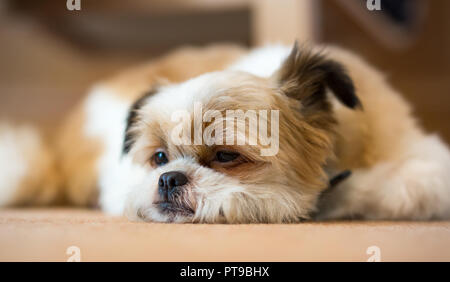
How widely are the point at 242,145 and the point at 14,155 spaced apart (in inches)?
53.5

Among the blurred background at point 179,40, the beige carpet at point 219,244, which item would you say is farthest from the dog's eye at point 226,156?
the blurred background at point 179,40

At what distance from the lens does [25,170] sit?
2270mm

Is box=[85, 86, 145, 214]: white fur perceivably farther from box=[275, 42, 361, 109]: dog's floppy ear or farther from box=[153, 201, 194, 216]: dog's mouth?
box=[275, 42, 361, 109]: dog's floppy ear

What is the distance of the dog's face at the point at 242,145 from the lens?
1.36 metres

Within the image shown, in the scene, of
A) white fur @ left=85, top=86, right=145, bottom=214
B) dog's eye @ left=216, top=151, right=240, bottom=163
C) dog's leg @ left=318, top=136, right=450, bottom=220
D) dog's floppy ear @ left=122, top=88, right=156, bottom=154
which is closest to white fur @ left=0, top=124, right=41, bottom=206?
white fur @ left=85, top=86, right=145, bottom=214

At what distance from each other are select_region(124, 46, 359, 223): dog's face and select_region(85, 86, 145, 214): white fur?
0.90ft

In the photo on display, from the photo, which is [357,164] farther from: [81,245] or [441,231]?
[81,245]

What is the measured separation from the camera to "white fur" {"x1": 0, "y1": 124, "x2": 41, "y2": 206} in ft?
7.25

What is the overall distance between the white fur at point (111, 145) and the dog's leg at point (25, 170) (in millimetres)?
252

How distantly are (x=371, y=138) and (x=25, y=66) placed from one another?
9.68ft

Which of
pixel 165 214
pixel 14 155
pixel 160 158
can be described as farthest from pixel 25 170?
pixel 165 214

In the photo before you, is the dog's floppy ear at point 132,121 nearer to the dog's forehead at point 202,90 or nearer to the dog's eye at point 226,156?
the dog's forehead at point 202,90

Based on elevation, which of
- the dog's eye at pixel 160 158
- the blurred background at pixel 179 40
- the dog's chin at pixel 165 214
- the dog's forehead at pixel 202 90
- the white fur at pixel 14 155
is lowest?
the dog's chin at pixel 165 214
